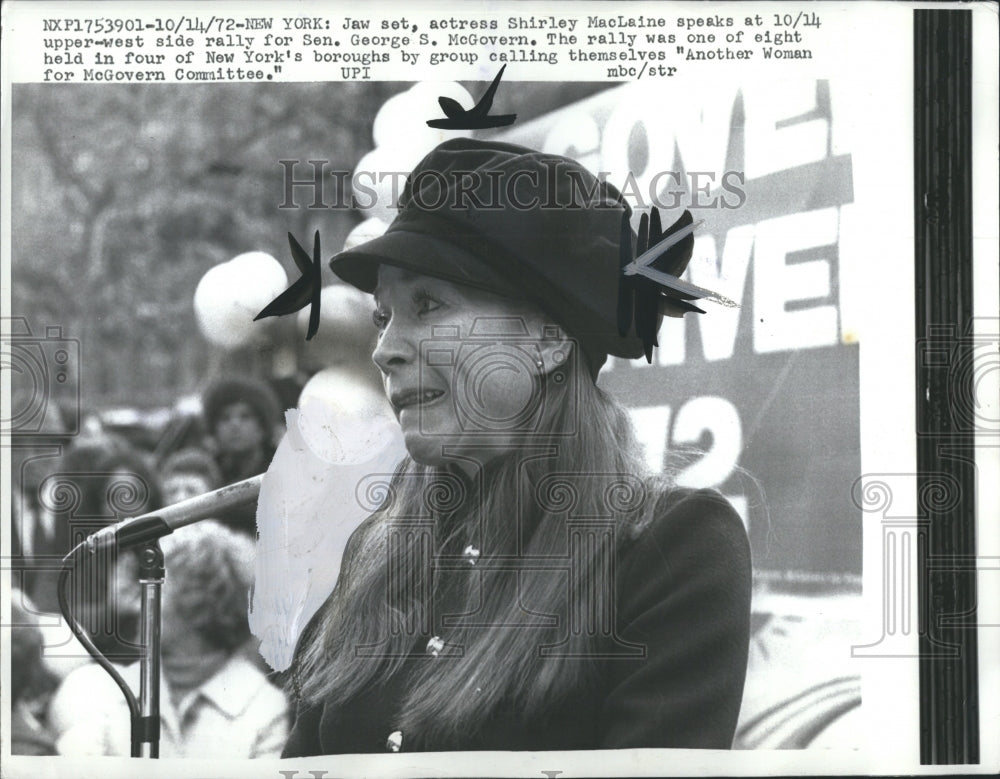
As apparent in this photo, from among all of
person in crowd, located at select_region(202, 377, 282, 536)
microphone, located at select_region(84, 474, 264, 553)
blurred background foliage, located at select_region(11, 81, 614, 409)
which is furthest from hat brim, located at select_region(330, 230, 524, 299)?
microphone, located at select_region(84, 474, 264, 553)

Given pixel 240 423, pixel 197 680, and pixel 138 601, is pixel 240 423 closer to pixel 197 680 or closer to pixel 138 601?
pixel 138 601

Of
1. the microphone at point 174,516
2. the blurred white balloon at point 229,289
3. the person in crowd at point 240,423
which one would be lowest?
the microphone at point 174,516

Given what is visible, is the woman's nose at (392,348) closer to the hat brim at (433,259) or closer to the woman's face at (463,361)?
the woman's face at (463,361)

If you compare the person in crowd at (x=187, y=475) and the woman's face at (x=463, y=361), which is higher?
the woman's face at (x=463, y=361)

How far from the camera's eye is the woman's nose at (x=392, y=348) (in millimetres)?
3816

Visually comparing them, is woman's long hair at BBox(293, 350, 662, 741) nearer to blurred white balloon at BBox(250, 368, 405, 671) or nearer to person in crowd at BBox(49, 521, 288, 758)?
blurred white balloon at BBox(250, 368, 405, 671)

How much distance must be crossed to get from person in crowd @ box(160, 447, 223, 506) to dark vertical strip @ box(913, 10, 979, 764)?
2.82 metres

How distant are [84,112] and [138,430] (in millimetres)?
1289

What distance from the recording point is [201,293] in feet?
12.7

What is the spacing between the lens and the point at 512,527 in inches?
149

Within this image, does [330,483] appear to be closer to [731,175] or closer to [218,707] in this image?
[218,707]

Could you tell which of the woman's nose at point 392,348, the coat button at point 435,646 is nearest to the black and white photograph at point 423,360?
the woman's nose at point 392,348

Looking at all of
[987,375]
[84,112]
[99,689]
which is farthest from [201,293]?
[987,375]

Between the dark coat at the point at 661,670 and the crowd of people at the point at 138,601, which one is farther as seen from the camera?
the crowd of people at the point at 138,601
